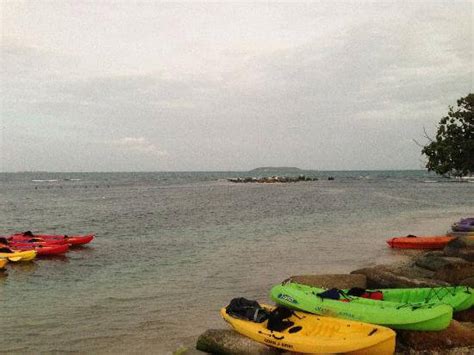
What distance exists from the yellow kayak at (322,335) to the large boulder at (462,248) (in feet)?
31.8

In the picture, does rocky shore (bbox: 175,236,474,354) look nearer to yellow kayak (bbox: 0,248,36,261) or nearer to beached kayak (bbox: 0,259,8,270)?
beached kayak (bbox: 0,259,8,270)

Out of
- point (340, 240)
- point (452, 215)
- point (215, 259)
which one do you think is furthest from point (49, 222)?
point (452, 215)

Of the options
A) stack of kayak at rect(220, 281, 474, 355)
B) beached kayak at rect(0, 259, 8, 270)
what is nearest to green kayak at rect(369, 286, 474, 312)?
stack of kayak at rect(220, 281, 474, 355)

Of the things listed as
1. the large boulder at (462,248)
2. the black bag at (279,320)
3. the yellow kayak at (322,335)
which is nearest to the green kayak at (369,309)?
Result: the yellow kayak at (322,335)

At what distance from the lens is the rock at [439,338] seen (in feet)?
30.1

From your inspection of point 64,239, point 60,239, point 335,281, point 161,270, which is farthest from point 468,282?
point 60,239

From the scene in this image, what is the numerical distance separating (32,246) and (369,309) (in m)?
18.9

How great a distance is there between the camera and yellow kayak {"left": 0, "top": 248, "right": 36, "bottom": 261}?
20938 mm

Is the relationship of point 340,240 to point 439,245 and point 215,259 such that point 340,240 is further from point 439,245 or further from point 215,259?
point 215,259

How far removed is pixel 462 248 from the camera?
60.3 feet

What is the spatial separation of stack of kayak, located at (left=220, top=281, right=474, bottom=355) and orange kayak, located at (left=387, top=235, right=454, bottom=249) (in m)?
13.0

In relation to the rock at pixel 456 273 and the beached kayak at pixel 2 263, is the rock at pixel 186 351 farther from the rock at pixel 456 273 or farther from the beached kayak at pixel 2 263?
the beached kayak at pixel 2 263

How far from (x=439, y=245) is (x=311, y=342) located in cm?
1717

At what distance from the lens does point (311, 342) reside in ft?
29.4
